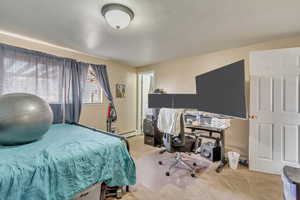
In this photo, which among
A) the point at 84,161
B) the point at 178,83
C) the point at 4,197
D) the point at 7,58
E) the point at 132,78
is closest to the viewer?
the point at 4,197

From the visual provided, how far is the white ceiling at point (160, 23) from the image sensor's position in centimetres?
158

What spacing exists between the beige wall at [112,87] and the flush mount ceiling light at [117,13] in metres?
1.91

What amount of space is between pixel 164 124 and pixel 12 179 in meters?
1.90

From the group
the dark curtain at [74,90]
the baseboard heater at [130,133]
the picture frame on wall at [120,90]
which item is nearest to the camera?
the dark curtain at [74,90]

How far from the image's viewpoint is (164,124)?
8.09 ft

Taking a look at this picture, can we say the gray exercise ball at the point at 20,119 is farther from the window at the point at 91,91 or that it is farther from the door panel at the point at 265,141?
the door panel at the point at 265,141

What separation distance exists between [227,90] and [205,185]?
53.6 inches

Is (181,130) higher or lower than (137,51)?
lower

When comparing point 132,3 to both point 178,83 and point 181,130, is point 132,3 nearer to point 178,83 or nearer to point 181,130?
point 181,130

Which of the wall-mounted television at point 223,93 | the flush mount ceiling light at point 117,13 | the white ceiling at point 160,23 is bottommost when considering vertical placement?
the wall-mounted television at point 223,93

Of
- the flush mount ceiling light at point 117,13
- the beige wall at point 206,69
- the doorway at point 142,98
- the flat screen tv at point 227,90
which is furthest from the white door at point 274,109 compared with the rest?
the doorway at point 142,98

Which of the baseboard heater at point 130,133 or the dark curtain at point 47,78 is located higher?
the dark curtain at point 47,78

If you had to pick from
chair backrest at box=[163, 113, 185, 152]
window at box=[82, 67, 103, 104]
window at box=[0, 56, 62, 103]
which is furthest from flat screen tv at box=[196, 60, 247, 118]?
window at box=[0, 56, 62, 103]

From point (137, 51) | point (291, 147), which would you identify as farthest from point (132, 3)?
point (291, 147)
